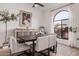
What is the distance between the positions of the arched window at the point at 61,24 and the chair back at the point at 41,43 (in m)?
0.32

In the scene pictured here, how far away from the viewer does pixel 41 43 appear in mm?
1882

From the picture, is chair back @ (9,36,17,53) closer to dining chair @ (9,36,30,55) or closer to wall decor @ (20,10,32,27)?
dining chair @ (9,36,30,55)

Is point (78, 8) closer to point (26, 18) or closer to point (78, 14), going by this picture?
point (78, 14)

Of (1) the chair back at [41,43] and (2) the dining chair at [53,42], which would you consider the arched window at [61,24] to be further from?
(1) the chair back at [41,43]

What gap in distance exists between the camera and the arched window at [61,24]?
5.30 feet

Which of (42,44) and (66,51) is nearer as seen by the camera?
(66,51)

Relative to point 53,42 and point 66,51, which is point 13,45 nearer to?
point 53,42

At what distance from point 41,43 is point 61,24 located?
1.98 ft

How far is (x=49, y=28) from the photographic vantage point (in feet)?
5.49

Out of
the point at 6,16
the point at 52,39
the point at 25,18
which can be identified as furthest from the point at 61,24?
the point at 6,16

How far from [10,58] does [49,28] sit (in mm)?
918

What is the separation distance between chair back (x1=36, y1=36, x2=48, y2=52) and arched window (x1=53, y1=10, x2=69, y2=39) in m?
0.32

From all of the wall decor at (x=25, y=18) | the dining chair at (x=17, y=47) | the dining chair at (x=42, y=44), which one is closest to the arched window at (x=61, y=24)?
the dining chair at (x=42, y=44)

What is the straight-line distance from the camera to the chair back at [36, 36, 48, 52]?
1825mm
